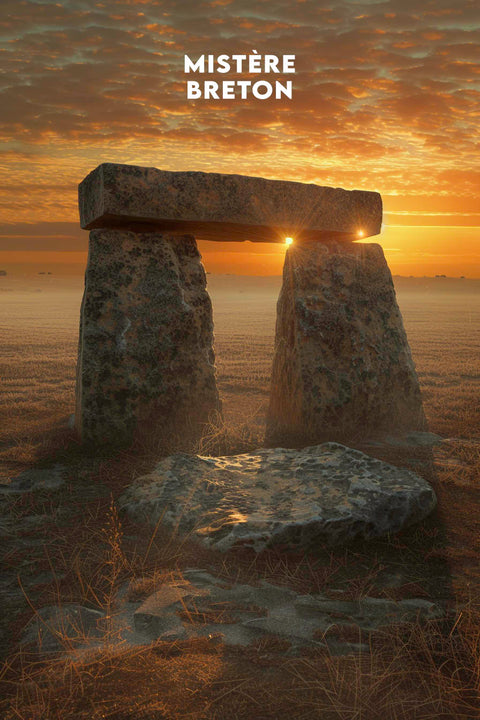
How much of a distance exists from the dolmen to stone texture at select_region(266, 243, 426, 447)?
1 cm

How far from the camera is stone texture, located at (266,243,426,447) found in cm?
590

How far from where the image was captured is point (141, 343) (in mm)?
5578

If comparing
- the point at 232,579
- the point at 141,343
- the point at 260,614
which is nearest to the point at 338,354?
the point at 141,343

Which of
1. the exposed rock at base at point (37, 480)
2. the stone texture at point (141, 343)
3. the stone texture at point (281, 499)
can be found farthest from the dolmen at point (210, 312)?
the stone texture at point (281, 499)

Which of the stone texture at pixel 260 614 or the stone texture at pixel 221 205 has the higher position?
the stone texture at pixel 221 205

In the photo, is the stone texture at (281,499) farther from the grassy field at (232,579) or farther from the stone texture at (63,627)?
the stone texture at (63,627)

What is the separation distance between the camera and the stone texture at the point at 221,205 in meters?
5.24

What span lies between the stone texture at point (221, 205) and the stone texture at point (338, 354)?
385 mm

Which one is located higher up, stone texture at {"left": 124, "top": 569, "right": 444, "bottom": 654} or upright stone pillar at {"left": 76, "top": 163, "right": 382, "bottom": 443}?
upright stone pillar at {"left": 76, "top": 163, "right": 382, "bottom": 443}

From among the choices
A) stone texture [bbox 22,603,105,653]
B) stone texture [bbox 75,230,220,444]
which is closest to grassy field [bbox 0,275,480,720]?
stone texture [bbox 22,603,105,653]

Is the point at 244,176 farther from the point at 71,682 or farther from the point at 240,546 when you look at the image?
the point at 71,682

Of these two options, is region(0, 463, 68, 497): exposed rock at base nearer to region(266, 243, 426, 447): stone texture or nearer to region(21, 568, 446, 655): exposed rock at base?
region(21, 568, 446, 655): exposed rock at base

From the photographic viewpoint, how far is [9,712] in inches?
77.8

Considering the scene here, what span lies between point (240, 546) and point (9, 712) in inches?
58.4
